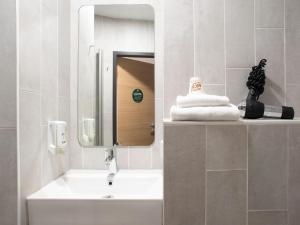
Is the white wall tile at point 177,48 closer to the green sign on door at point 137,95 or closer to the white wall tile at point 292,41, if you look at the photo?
the green sign on door at point 137,95

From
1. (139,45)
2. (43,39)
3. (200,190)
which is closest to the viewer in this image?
(200,190)

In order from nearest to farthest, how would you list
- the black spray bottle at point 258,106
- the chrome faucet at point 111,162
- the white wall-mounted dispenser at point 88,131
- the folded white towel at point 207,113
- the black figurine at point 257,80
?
1. the folded white towel at point 207,113
2. the black spray bottle at point 258,106
3. the black figurine at point 257,80
4. the chrome faucet at point 111,162
5. the white wall-mounted dispenser at point 88,131

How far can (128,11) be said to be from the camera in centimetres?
146

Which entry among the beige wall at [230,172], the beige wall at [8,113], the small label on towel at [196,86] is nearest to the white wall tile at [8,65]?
the beige wall at [8,113]

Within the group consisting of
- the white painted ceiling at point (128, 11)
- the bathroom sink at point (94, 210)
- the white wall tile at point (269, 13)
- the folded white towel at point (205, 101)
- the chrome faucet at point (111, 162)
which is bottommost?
the bathroom sink at point (94, 210)

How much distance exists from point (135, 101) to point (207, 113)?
561mm

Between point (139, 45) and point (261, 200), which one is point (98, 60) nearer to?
point (139, 45)

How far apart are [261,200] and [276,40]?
78 centimetres

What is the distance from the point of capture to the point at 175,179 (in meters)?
1.01

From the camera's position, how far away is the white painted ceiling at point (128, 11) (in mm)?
1456

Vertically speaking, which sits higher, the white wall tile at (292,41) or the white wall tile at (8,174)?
the white wall tile at (292,41)

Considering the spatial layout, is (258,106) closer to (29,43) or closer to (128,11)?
(128,11)

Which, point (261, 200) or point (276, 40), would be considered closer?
point (261, 200)

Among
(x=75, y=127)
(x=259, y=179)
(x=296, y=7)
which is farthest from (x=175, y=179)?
(x=296, y=7)
